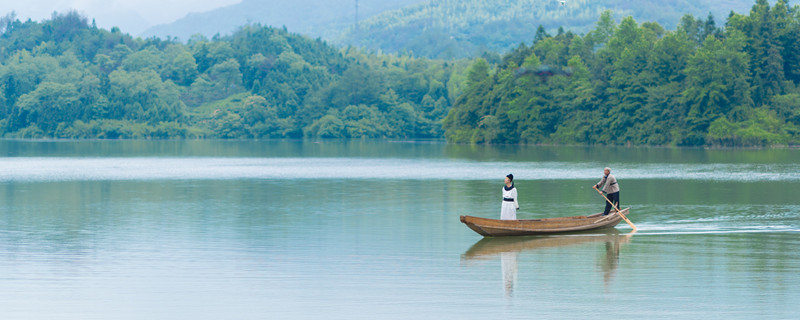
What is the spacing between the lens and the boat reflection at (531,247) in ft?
68.6

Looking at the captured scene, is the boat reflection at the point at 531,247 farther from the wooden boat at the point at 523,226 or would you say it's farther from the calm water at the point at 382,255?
the wooden boat at the point at 523,226

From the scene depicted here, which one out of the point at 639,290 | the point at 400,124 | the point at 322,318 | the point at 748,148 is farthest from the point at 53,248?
the point at 400,124

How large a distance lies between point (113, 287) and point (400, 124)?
173m

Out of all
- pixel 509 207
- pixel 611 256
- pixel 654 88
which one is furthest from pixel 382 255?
pixel 654 88

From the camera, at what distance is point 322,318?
15.9m

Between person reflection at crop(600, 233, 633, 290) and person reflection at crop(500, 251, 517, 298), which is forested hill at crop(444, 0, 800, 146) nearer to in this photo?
person reflection at crop(600, 233, 633, 290)

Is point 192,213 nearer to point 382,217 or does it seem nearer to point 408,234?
point 382,217

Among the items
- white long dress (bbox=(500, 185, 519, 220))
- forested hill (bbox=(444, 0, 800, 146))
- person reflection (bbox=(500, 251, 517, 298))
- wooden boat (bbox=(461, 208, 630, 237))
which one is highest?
forested hill (bbox=(444, 0, 800, 146))

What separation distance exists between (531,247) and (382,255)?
383cm

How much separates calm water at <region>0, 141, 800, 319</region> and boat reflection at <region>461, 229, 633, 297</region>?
8 cm

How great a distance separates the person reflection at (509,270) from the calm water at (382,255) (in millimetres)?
70

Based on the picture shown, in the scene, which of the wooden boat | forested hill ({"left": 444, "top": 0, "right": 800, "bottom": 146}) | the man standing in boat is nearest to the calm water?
the wooden boat

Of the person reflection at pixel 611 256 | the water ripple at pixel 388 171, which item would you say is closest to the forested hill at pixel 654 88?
the water ripple at pixel 388 171

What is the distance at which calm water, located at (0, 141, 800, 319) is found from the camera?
1688 centimetres
